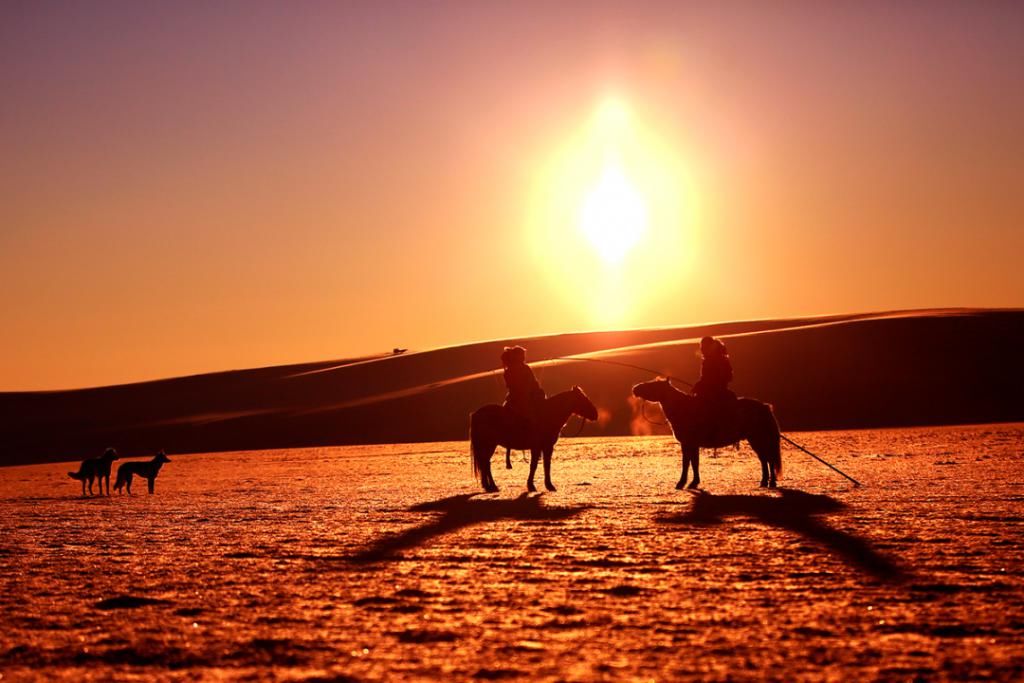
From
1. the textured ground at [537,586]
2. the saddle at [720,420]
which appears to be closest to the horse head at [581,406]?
the textured ground at [537,586]

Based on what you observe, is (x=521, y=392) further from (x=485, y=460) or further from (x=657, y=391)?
(x=657, y=391)

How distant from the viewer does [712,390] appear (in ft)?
58.5

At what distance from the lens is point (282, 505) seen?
18.1 m

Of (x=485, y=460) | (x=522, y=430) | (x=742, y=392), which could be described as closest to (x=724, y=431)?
(x=522, y=430)

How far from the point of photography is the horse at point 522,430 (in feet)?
61.1

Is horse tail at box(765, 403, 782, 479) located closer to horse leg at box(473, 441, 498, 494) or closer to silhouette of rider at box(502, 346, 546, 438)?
silhouette of rider at box(502, 346, 546, 438)

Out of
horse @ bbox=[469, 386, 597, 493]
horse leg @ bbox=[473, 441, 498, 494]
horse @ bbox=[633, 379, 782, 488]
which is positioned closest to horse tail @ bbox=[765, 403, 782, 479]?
horse @ bbox=[633, 379, 782, 488]

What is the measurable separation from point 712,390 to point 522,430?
3190 millimetres

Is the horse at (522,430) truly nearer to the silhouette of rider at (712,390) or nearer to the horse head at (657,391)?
the horse head at (657,391)

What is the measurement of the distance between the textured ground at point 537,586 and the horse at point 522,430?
2.53 ft

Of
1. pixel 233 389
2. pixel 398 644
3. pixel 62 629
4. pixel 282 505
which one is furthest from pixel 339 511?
pixel 233 389

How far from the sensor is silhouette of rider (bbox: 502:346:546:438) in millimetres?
18641

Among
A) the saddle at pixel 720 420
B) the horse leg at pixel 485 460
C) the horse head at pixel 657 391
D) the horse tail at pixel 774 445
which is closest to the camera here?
the saddle at pixel 720 420

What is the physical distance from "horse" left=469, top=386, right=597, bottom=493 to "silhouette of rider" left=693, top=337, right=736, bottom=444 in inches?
73.2
